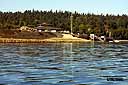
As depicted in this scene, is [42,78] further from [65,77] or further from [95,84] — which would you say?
[95,84]

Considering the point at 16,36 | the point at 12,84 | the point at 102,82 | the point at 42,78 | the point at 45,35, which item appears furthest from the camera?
the point at 45,35

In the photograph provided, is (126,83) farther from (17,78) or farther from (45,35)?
(45,35)

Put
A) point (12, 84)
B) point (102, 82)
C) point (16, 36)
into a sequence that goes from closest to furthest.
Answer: point (12, 84) → point (102, 82) → point (16, 36)

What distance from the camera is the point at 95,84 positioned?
975 inches

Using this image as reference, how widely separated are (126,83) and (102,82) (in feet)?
5.69

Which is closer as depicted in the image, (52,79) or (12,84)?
(12,84)

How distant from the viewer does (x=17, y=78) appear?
2728cm

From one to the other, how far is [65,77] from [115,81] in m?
4.17

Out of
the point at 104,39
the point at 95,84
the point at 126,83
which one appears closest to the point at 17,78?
the point at 95,84

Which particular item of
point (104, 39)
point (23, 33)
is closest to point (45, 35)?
point (23, 33)

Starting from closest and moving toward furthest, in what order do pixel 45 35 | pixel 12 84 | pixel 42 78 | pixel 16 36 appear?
1. pixel 12 84
2. pixel 42 78
3. pixel 16 36
4. pixel 45 35

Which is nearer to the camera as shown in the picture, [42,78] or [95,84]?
[95,84]

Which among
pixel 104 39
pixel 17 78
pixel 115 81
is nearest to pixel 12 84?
pixel 17 78

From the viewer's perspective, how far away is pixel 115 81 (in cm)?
2625
